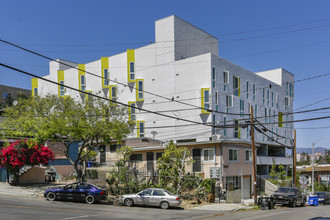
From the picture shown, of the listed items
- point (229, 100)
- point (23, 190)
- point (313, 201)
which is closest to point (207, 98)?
point (229, 100)

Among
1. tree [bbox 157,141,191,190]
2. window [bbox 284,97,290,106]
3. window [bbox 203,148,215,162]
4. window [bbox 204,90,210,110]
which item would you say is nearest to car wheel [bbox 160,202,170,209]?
tree [bbox 157,141,191,190]

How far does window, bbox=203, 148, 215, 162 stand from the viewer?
32.1 m

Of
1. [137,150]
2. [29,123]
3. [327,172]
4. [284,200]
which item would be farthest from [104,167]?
[327,172]

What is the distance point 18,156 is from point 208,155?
17.9 metres

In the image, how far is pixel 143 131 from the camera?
5422 cm

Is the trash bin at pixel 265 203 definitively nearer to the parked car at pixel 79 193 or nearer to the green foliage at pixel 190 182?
the green foliage at pixel 190 182

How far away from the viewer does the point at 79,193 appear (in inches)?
955

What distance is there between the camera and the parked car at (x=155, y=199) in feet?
75.5

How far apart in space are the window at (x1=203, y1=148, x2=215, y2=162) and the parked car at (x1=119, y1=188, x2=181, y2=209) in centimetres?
973

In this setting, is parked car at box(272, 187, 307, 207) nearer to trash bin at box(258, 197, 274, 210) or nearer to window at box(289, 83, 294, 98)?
trash bin at box(258, 197, 274, 210)

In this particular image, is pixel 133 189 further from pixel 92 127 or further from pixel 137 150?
pixel 137 150

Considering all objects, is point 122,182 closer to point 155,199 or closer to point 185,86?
point 155,199

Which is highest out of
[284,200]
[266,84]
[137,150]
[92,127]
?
[266,84]

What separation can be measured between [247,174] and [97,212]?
2037cm
